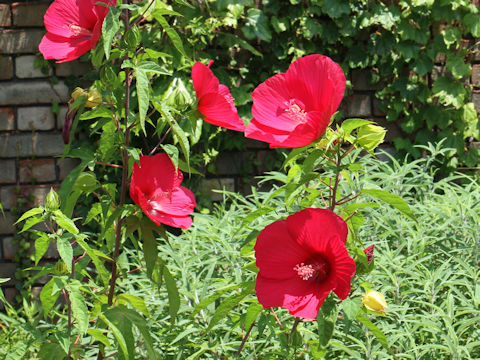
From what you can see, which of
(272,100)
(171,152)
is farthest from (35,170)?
(272,100)

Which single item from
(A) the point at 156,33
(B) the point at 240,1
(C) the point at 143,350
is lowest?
(C) the point at 143,350

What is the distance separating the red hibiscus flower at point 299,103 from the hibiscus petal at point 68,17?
0.35 metres

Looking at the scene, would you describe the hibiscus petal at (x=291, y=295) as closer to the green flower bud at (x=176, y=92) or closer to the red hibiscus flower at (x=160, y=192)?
the red hibiscus flower at (x=160, y=192)

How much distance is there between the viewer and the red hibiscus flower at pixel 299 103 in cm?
77

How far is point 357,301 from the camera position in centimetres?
89

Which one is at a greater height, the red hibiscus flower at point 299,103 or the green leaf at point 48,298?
the red hibiscus flower at point 299,103

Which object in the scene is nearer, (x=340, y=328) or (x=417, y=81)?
(x=340, y=328)

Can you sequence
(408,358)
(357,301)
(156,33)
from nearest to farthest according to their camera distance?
(357,301)
(408,358)
(156,33)

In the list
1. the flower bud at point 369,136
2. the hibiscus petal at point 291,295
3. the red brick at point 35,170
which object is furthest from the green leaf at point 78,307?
the red brick at point 35,170

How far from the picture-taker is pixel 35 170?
8.08 feet

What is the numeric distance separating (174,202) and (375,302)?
402mm

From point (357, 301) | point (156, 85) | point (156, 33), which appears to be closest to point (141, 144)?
point (156, 85)

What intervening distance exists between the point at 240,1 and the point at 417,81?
0.89 metres

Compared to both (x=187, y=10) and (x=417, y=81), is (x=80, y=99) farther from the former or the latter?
(x=417, y=81)
